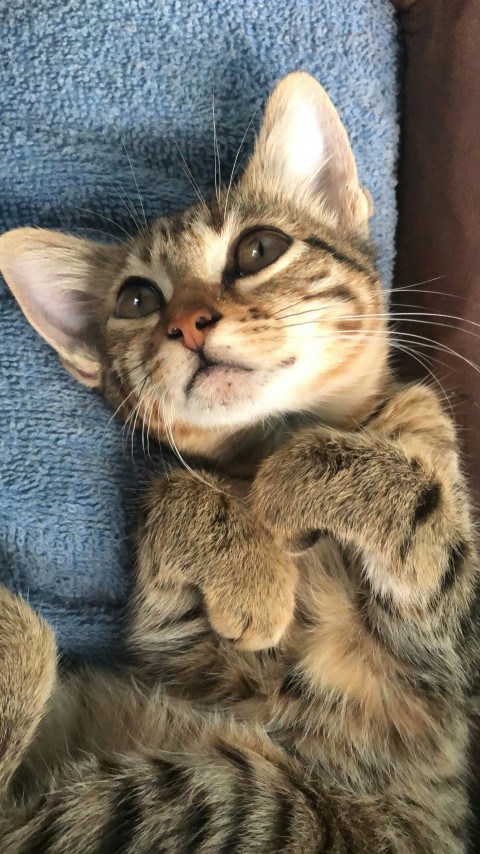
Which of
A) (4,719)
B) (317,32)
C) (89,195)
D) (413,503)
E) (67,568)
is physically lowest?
(4,719)

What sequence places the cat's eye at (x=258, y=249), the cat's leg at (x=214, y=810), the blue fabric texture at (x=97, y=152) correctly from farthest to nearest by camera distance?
the blue fabric texture at (x=97, y=152), the cat's eye at (x=258, y=249), the cat's leg at (x=214, y=810)

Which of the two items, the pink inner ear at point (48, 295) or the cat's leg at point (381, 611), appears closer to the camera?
the cat's leg at point (381, 611)

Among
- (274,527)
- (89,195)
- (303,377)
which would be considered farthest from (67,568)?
(89,195)

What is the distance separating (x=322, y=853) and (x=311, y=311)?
0.75 meters

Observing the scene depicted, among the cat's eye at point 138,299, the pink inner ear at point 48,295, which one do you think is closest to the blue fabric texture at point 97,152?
the pink inner ear at point 48,295

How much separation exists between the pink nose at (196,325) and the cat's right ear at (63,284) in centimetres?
29

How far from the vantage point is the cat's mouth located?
3.26 ft

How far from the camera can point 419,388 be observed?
1234mm

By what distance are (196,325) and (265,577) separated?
37 centimetres

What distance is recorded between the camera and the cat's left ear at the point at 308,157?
1.16 m

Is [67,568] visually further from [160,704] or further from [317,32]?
[317,32]

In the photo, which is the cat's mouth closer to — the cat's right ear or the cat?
the cat

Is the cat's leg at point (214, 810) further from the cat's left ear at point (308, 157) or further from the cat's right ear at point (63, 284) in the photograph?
the cat's left ear at point (308, 157)

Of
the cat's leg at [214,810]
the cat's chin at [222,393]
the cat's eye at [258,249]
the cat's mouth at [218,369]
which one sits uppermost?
the cat's eye at [258,249]
